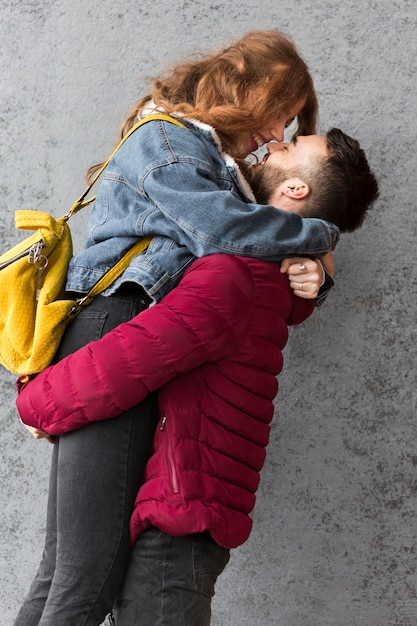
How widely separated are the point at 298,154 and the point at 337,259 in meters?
0.53

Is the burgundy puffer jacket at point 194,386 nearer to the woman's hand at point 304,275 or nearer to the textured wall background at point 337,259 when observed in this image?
the woman's hand at point 304,275

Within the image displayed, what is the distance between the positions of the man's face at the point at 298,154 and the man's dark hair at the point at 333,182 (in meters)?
0.01

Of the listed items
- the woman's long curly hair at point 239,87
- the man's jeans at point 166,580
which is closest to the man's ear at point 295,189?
the woman's long curly hair at point 239,87

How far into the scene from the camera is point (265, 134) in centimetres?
156

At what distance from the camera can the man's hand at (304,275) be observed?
138cm

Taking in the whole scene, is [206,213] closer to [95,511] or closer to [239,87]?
[239,87]

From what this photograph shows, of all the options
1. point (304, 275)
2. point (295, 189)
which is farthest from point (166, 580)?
point (295, 189)

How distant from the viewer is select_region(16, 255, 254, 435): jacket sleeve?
4.09ft

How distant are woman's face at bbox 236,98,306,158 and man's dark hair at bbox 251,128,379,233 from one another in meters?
0.08

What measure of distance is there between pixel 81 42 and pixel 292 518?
4.65 feet

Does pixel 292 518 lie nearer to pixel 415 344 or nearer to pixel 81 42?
pixel 415 344

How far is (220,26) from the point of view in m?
1.95

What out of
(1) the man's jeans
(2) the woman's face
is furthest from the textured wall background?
(1) the man's jeans

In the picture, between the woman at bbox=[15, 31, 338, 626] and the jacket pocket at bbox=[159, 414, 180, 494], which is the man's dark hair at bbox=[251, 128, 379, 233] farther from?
the jacket pocket at bbox=[159, 414, 180, 494]
